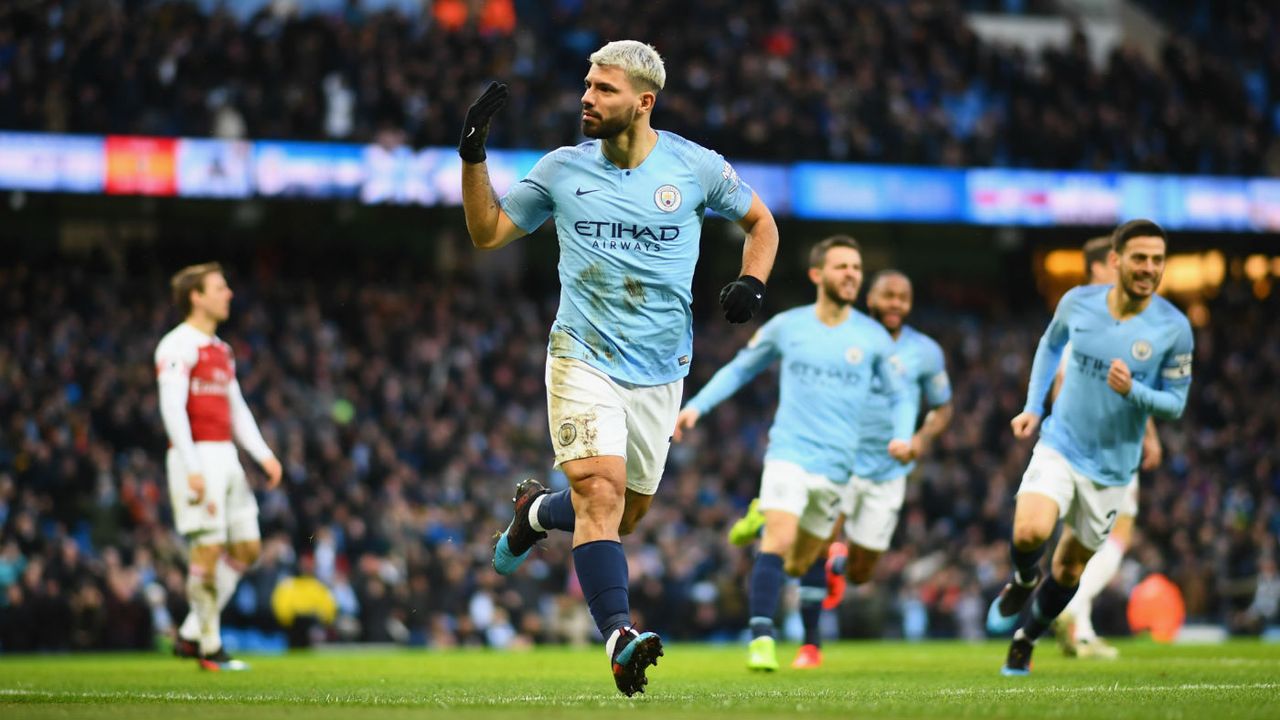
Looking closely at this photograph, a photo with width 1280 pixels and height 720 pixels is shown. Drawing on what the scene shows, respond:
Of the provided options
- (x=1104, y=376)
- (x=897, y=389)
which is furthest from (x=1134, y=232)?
(x=897, y=389)

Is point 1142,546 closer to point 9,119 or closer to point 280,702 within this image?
point 9,119

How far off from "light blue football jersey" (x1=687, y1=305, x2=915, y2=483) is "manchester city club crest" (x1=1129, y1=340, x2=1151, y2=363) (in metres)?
2.50

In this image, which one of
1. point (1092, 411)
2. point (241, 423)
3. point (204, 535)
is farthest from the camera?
point (241, 423)

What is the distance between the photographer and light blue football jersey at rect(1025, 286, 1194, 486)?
9.02 metres

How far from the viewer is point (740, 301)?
272 inches

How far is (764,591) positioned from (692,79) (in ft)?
68.1

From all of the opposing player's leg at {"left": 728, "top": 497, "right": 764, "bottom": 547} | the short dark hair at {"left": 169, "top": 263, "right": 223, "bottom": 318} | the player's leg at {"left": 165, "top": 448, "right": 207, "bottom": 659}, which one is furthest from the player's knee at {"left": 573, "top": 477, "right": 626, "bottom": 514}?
the short dark hair at {"left": 169, "top": 263, "right": 223, "bottom": 318}

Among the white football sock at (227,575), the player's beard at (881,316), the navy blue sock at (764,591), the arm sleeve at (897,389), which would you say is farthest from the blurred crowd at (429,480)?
the navy blue sock at (764,591)

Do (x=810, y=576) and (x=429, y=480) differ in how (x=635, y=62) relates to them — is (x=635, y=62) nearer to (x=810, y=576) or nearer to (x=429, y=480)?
(x=810, y=576)

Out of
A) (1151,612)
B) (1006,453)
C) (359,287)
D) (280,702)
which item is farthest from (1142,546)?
(280,702)

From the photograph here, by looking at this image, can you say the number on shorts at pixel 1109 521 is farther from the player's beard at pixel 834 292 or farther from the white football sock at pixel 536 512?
the white football sock at pixel 536 512

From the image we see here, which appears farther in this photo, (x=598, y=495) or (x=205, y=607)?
(x=205, y=607)

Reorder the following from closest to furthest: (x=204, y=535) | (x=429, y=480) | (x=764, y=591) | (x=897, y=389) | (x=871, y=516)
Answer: (x=764, y=591)
(x=204, y=535)
(x=897, y=389)
(x=871, y=516)
(x=429, y=480)

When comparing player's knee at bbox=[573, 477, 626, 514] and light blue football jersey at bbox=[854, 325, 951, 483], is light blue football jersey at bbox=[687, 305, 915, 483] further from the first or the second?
player's knee at bbox=[573, 477, 626, 514]
